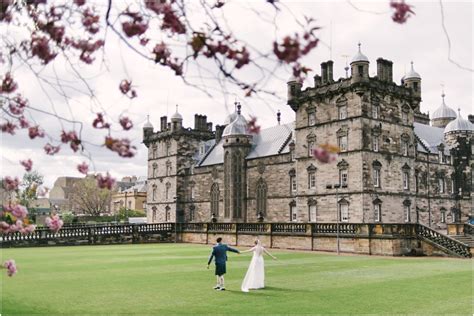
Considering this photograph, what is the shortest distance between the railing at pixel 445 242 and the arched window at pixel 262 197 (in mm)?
25645

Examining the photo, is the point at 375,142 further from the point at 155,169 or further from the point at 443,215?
the point at 155,169

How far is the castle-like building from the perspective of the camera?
151 ft

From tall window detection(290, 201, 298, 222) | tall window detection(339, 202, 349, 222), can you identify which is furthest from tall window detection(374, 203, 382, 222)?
tall window detection(290, 201, 298, 222)

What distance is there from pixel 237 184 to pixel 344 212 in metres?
17.6

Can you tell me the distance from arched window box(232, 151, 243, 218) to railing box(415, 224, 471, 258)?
28753mm

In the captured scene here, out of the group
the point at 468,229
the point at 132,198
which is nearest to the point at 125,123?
the point at 468,229

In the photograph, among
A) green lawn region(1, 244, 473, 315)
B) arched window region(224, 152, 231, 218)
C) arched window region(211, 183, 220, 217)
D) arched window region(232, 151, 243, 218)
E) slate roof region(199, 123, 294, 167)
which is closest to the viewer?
green lawn region(1, 244, 473, 315)

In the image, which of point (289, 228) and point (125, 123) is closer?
point (125, 123)

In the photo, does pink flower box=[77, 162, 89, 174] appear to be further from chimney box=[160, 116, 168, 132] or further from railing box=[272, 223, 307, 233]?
chimney box=[160, 116, 168, 132]

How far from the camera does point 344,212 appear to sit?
46.0 m

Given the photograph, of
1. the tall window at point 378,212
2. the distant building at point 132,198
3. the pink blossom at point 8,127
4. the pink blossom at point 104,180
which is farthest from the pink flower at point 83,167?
the distant building at point 132,198

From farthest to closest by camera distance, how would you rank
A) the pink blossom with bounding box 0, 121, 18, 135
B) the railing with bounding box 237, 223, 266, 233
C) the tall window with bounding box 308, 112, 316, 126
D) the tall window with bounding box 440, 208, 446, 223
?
the tall window with bounding box 440, 208, 446, 223, the tall window with bounding box 308, 112, 316, 126, the railing with bounding box 237, 223, 266, 233, the pink blossom with bounding box 0, 121, 18, 135

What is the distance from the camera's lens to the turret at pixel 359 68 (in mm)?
45438

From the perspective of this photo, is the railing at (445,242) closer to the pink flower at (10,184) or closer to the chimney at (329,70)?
the chimney at (329,70)
